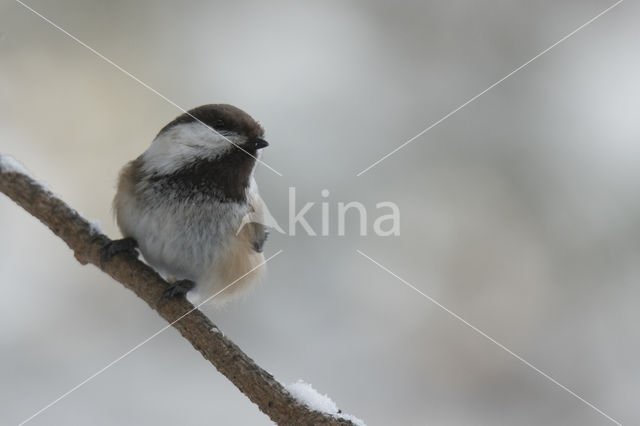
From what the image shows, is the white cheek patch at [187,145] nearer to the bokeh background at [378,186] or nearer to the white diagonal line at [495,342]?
the bokeh background at [378,186]

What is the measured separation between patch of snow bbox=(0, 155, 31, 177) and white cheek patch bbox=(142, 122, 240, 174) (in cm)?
36

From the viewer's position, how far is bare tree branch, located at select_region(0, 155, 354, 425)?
1.33 metres

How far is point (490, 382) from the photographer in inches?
107

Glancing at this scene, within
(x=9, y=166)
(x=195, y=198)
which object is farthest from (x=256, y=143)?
(x=9, y=166)

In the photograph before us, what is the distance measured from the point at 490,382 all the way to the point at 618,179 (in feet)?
3.76

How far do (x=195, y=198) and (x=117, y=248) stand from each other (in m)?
0.26

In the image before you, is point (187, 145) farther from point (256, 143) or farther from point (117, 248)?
point (117, 248)

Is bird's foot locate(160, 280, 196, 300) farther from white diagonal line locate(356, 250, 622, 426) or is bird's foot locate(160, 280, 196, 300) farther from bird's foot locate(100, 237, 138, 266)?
white diagonal line locate(356, 250, 622, 426)

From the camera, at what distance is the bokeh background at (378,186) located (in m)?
2.66

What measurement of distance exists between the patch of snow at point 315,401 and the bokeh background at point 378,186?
1.20m

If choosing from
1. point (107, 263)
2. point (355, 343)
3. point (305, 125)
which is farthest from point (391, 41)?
point (107, 263)

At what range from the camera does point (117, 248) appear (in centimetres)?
171

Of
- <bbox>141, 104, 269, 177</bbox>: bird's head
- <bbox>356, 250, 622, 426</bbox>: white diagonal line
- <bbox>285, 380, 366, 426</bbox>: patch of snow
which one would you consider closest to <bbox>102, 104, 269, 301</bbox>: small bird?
<bbox>141, 104, 269, 177</bbox>: bird's head

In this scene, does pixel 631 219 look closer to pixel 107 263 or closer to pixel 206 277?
pixel 206 277
